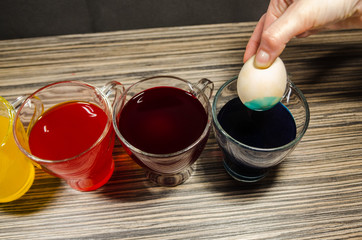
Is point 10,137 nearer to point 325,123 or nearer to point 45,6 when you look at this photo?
point 325,123

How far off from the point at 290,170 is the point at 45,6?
986mm

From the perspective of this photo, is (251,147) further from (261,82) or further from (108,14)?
(108,14)

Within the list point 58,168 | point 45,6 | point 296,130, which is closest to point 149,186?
point 58,168

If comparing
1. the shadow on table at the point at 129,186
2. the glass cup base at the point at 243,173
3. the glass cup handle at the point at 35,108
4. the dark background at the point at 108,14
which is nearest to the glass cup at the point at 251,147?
the glass cup base at the point at 243,173

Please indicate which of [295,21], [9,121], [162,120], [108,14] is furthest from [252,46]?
[108,14]

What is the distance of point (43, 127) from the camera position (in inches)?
22.0

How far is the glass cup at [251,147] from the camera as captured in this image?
1.58 ft

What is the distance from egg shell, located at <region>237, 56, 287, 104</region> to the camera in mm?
502

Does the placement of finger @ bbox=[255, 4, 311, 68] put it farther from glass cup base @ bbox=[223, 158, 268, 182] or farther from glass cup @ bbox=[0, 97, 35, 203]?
glass cup @ bbox=[0, 97, 35, 203]

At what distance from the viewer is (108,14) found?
3.87 feet

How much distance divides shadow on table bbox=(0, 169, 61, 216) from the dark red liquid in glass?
192 mm

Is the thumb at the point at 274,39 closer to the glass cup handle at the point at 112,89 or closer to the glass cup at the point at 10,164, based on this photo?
the glass cup handle at the point at 112,89

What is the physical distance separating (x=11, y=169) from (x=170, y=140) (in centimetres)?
28

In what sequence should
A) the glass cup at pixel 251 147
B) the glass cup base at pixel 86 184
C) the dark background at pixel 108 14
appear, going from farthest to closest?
1. the dark background at pixel 108 14
2. the glass cup base at pixel 86 184
3. the glass cup at pixel 251 147
